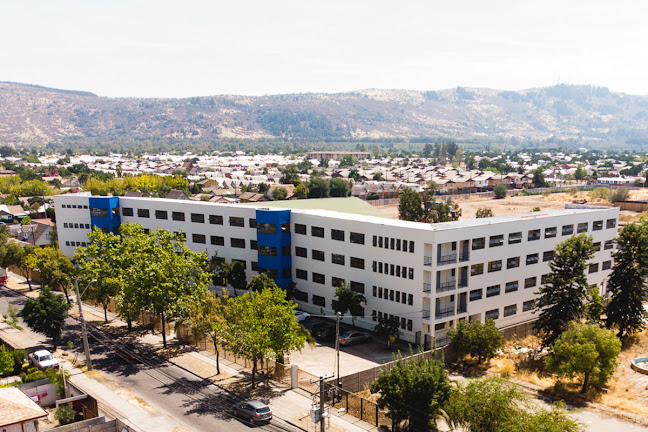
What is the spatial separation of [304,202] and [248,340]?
39932 mm

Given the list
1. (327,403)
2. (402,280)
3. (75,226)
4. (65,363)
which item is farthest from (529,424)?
(75,226)

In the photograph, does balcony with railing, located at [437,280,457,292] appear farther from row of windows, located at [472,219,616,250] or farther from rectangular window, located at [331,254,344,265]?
rectangular window, located at [331,254,344,265]

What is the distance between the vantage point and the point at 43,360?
146 feet

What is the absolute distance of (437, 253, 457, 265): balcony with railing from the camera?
49172mm

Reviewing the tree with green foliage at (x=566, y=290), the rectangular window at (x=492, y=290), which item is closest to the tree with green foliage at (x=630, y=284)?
the tree with green foliage at (x=566, y=290)

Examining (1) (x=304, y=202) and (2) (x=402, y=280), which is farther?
(1) (x=304, y=202)

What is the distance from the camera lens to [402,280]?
50531 mm

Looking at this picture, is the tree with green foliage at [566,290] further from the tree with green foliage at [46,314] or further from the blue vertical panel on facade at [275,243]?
the tree with green foliage at [46,314]

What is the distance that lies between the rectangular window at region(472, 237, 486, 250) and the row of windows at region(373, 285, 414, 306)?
8.57 m

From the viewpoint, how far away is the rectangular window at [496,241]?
173ft

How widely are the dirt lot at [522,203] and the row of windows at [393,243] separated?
259ft

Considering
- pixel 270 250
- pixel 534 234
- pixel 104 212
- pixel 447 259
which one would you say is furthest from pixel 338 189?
pixel 447 259

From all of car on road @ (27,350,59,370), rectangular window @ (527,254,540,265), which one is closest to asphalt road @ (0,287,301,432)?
car on road @ (27,350,59,370)

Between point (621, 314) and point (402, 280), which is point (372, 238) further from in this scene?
point (621, 314)
